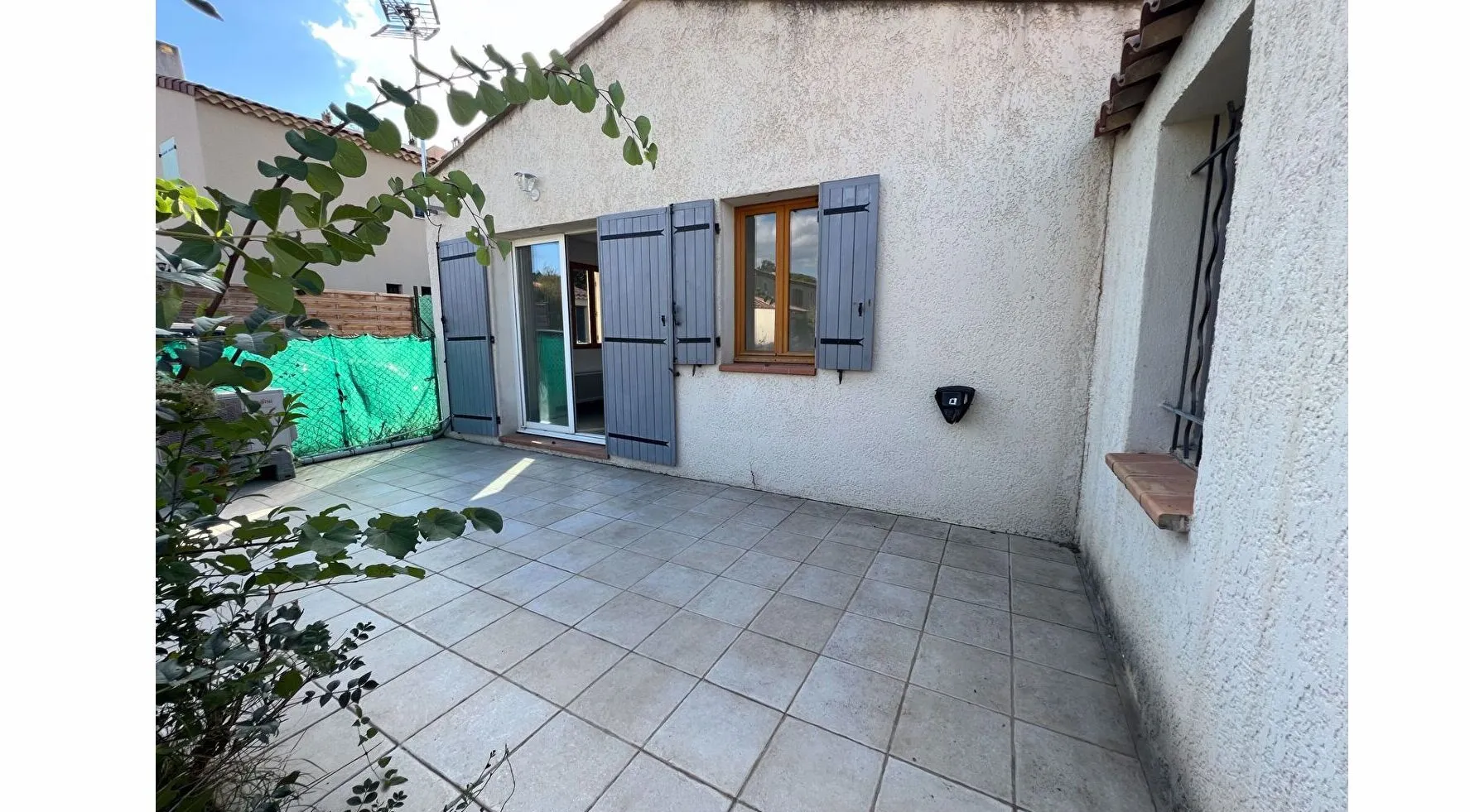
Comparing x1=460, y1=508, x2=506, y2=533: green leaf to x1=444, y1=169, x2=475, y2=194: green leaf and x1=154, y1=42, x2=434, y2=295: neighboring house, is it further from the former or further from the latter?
x1=154, y1=42, x2=434, y2=295: neighboring house

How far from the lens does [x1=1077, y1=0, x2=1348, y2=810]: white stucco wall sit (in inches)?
30.7

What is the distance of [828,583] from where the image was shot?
229cm

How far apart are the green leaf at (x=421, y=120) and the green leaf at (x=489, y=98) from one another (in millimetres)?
70

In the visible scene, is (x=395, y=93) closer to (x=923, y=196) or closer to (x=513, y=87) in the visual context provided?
(x=513, y=87)

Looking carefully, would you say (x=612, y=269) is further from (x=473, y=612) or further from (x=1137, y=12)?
(x=1137, y=12)

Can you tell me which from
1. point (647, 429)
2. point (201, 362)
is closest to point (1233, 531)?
point (201, 362)

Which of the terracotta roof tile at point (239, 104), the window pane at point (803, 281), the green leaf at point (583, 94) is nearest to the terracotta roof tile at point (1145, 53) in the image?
the window pane at point (803, 281)

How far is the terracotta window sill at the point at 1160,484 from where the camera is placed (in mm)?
1296

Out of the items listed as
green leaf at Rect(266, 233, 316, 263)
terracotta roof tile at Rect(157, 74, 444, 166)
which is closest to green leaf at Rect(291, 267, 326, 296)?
green leaf at Rect(266, 233, 316, 263)

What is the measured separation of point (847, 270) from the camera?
3.03 meters

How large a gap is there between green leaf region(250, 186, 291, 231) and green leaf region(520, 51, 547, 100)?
0.33 m

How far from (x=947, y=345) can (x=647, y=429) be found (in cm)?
229

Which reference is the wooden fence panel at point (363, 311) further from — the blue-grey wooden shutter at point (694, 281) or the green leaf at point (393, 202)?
the green leaf at point (393, 202)

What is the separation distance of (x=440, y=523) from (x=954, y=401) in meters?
2.69
